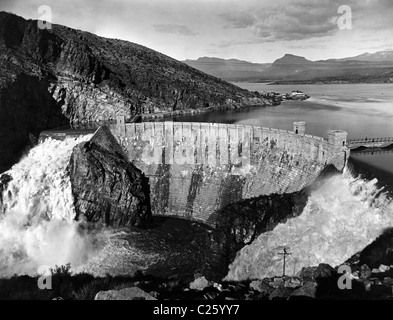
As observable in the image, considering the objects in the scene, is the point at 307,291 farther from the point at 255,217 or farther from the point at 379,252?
the point at 255,217

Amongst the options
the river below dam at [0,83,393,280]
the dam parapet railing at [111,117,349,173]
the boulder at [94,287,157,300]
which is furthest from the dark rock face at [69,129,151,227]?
the boulder at [94,287,157,300]

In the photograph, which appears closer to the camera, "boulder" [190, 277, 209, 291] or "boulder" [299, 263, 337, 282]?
"boulder" [299, 263, 337, 282]

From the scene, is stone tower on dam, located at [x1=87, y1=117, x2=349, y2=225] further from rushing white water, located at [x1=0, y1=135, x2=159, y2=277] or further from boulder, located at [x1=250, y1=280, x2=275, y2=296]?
boulder, located at [x1=250, y1=280, x2=275, y2=296]

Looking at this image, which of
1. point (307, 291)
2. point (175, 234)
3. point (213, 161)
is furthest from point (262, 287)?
point (213, 161)

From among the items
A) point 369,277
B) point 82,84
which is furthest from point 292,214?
point 82,84

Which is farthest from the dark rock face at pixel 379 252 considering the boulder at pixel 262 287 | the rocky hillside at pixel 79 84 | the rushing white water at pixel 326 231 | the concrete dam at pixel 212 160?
the rocky hillside at pixel 79 84

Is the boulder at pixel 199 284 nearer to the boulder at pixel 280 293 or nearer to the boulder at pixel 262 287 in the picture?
the boulder at pixel 262 287
